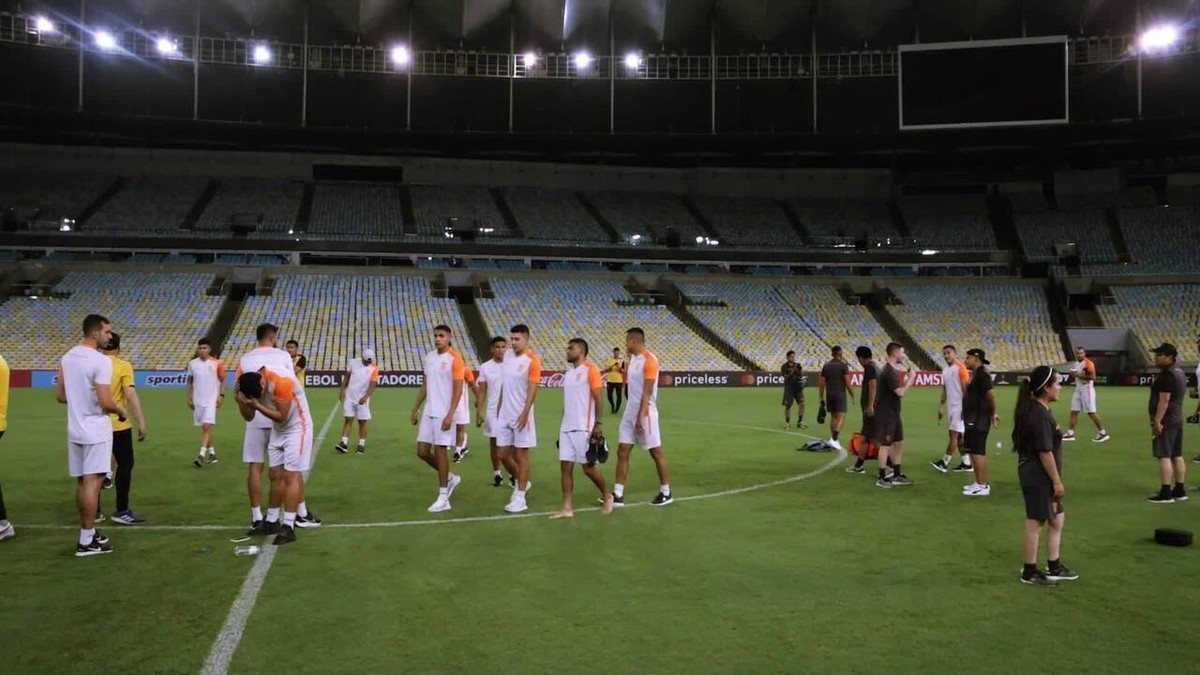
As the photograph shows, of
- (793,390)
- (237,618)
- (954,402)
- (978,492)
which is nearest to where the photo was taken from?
(237,618)

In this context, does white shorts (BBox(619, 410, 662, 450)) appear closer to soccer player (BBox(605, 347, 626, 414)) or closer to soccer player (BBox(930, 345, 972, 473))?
soccer player (BBox(930, 345, 972, 473))

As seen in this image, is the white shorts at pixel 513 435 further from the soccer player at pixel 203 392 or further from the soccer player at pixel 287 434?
the soccer player at pixel 203 392

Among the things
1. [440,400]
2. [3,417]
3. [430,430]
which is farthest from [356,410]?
[3,417]

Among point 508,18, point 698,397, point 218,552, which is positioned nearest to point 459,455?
point 218,552

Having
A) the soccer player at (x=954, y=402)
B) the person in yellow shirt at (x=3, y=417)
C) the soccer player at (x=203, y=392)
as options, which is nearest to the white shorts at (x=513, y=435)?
the person in yellow shirt at (x=3, y=417)

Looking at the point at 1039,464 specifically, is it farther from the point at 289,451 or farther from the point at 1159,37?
the point at 1159,37

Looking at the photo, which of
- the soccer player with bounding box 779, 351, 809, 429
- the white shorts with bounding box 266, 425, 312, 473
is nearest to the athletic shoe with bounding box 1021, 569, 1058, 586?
the white shorts with bounding box 266, 425, 312, 473

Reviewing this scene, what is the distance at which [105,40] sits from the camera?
42281 millimetres

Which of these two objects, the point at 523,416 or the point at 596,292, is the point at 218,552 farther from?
the point at 596,292

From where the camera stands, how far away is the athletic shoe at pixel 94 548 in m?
7.46

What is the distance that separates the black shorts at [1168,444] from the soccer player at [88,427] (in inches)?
490

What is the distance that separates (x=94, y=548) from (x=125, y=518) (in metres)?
1.52

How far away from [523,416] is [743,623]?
426 centimetres

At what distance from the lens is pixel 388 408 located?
993 inches
